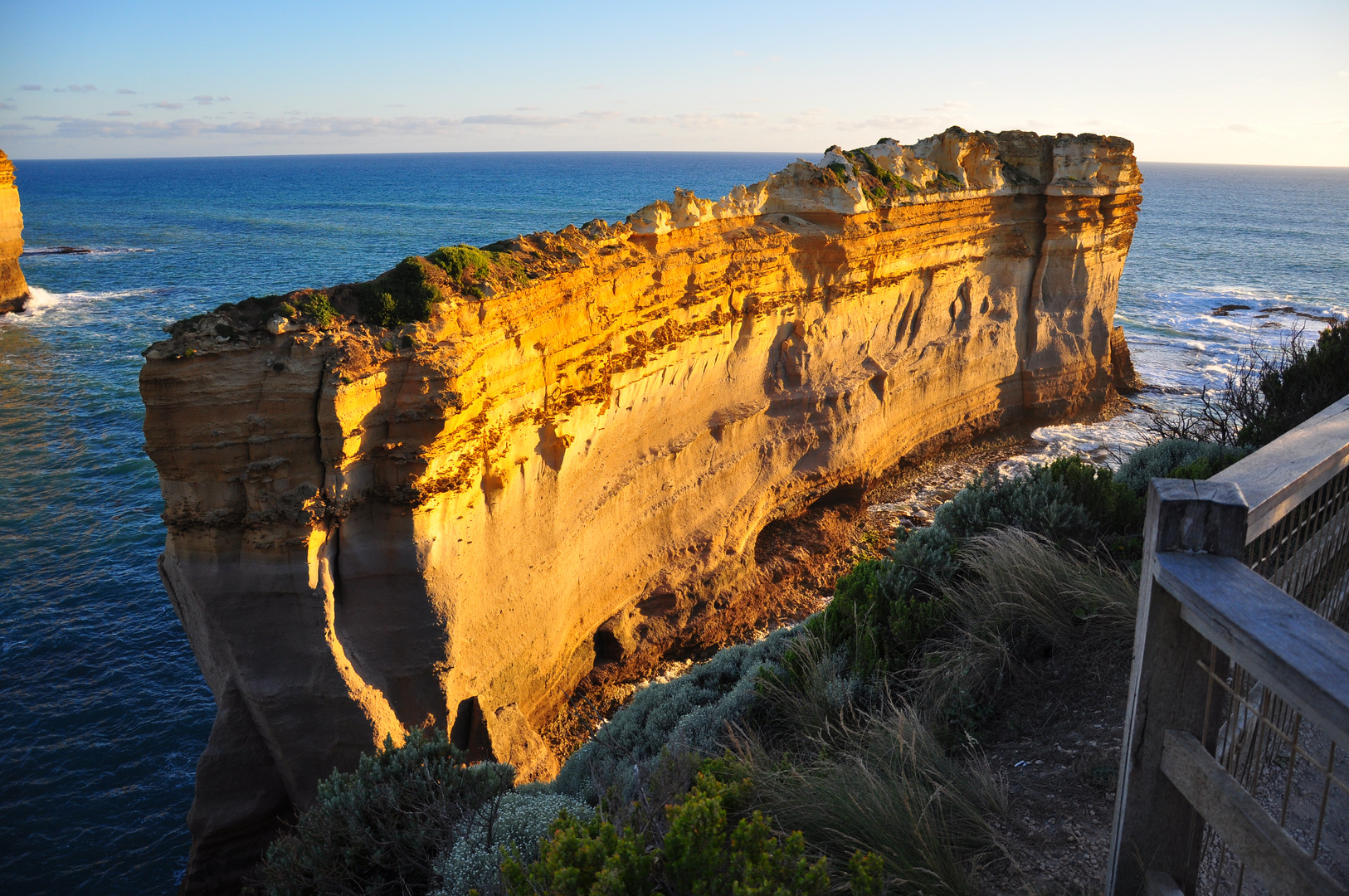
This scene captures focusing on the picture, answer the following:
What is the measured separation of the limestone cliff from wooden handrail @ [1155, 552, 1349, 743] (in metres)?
51.0

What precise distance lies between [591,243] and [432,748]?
646cm

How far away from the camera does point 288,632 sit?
8.86m

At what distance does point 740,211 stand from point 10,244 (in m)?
46.5

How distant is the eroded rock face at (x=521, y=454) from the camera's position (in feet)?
27.3

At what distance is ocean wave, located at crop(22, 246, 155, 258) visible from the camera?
6319cm

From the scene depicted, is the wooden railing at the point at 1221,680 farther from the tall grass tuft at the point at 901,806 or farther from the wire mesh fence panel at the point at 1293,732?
the tall grass tuft at the point at 901,806

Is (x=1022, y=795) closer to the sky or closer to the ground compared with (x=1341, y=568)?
closer to the ground

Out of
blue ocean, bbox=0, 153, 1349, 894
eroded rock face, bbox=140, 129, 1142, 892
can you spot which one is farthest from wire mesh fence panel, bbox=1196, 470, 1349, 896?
blue ocean, bbox=0, 153, 1349, 894

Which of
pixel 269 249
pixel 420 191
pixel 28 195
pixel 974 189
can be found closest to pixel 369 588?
pixel 974 189

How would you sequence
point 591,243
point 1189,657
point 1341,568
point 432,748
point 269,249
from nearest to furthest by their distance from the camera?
point 1189,657 → point 1341,568 → point 432,748 → point 591,243 → point 269,249

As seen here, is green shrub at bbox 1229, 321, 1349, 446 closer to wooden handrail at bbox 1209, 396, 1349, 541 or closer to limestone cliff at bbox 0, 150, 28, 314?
wooden handrail at bbox 1209, 396, 1349, 541

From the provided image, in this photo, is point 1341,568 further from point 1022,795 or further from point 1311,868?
point 1311,868

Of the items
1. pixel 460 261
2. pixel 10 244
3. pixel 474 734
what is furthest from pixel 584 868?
pixel 10 244

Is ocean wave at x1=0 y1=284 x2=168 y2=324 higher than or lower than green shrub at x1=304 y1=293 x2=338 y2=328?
lower
